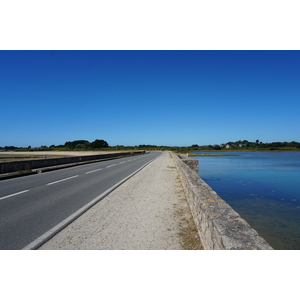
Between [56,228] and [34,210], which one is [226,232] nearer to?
[56,228]

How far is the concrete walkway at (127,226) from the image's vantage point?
3.90 metres

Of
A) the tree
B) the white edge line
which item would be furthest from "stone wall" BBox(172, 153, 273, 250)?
the tree

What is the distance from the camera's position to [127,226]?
485cm

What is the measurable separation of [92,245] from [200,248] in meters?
1.89

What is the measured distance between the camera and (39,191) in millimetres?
8461

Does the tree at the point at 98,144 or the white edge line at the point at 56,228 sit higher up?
the tree at the point at 98,144

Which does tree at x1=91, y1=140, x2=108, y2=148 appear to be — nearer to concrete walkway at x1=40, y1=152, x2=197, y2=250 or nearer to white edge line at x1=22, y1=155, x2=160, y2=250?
concrete walkway at x1=40, y1=152, x2=197, y2=250

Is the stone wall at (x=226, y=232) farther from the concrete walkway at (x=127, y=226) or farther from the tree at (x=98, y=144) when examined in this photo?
the tree at (x=98, y=144)

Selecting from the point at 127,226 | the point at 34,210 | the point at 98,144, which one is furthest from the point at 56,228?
the point at 98,144

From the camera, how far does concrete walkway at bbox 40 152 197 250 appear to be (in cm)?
390

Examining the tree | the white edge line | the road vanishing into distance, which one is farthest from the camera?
the tree

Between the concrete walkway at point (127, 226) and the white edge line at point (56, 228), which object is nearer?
the white edge line at point (56, 228)

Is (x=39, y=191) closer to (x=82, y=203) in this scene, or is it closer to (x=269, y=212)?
(x=82, y=203)

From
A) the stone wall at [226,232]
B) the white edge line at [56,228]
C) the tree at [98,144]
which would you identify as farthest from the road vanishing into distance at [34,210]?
the tree at [98,144]
